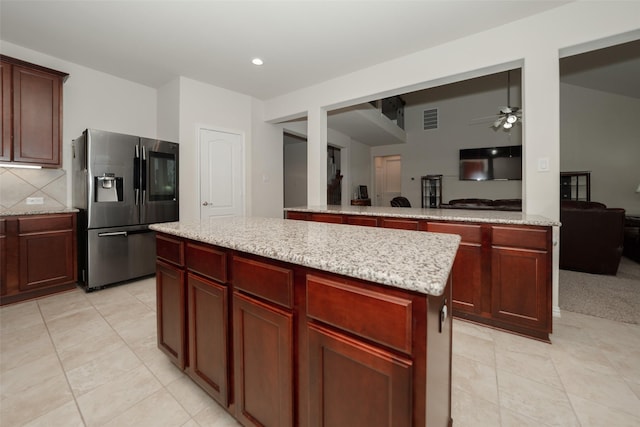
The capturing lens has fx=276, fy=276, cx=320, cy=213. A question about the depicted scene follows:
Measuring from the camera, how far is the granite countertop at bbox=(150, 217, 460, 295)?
0.72 m

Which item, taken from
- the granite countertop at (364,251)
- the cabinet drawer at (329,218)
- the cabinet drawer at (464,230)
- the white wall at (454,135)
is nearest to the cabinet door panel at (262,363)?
the granite countertop at (364,251)

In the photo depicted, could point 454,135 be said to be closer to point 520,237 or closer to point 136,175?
point 520,237

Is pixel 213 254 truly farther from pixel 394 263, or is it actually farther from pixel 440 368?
pixel 440 368

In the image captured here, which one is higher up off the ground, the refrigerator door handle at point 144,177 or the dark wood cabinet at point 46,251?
the refrigerator door handle at point 144,177

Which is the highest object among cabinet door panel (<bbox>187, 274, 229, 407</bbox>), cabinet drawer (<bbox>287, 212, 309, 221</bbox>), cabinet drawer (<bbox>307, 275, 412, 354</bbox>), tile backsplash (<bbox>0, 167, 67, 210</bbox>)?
tile backsplash (<bbox>0, 167, 67, 210</bbox>)

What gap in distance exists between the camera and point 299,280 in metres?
0.95

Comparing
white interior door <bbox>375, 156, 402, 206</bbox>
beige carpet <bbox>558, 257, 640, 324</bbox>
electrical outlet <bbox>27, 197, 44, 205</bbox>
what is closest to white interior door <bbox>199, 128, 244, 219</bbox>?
electrical outlet <bbox>27, 197, 44, 205</bbox>

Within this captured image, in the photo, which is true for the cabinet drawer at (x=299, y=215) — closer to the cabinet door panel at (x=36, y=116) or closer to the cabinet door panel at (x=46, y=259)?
the cabinet door panel at (x=46, y=259)

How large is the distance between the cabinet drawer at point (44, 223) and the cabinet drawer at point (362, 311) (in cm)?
337

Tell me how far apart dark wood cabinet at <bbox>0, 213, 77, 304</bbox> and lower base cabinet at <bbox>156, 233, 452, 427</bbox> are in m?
2.43

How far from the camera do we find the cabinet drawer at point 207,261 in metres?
1.24

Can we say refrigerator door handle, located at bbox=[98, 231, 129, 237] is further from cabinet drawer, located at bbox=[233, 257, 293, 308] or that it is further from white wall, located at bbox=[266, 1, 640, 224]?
white wall, located at bbox=[266, 1, 640, 224]

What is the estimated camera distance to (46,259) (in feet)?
9.38

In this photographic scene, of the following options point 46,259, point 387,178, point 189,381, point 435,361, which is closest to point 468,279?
point 435,361
